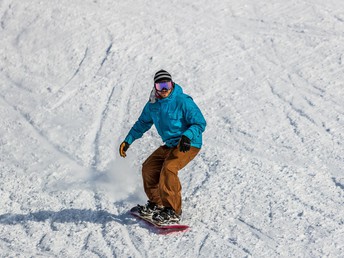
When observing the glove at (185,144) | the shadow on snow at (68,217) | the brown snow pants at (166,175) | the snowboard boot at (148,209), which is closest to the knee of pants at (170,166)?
the brown snow pants at (166,175)

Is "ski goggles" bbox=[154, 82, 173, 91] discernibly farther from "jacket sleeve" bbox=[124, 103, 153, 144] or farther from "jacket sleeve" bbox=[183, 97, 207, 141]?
"jacket sleeve" bbox=[124, 103, 153, 144]

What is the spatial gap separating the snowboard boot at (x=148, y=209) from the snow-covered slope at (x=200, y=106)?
188mm

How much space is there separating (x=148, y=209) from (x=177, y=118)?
1215 millimetres

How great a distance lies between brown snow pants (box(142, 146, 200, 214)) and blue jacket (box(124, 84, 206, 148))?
0.15 metres

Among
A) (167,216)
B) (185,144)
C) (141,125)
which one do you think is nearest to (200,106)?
(141,125)

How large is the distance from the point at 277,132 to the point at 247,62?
9.01 ft

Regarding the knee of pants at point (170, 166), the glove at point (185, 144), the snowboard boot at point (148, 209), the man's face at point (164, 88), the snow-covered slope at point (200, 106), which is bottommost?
the snow-covered slope at point (200, 106)

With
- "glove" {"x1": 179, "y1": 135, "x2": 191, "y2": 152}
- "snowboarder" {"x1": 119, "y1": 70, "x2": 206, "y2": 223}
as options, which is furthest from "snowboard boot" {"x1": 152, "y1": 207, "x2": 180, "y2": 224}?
"glove" {"x1": 179, "y1": 135, "x2": 191, "y2": 152}

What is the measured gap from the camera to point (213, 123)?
10383 mm

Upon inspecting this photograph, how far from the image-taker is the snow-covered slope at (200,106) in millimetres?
7457

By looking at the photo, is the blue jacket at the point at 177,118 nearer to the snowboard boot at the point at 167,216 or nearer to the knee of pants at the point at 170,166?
the knee of pants at the point at 170,166

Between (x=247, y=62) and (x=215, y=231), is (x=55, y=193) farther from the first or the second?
(x=247, y=62)

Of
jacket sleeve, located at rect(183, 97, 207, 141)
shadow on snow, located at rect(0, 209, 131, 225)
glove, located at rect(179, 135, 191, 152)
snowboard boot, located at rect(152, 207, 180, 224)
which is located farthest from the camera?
shadow on snow, located at rect(0, 209, 131, 225)

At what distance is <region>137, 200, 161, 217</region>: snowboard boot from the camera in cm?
762
